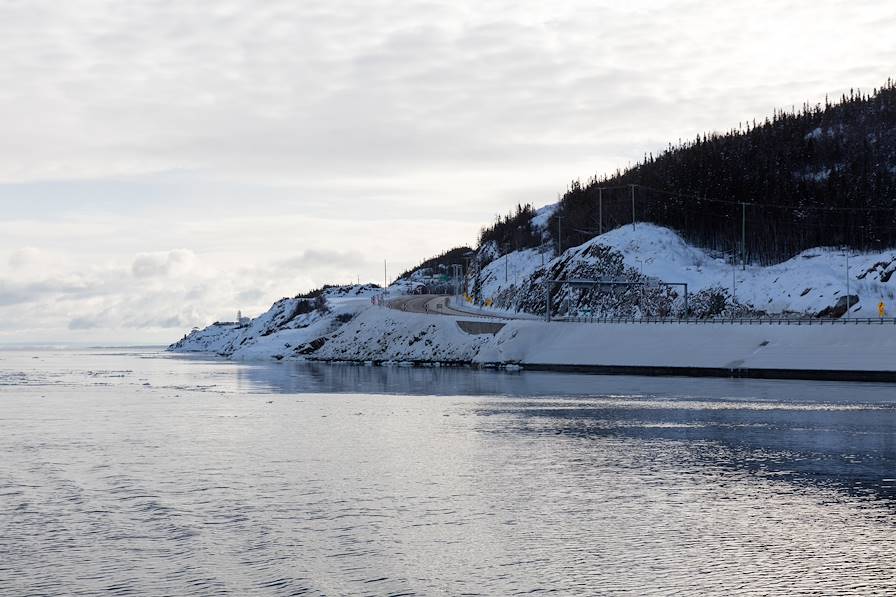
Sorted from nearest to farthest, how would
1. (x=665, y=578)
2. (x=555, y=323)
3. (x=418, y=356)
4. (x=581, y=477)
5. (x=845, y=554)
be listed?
1. (x=665, y=578)
2. (x=845, y=554)
3. (x=581, y=477)
4. (x=555, y=323)
5. (x=418, y=356)

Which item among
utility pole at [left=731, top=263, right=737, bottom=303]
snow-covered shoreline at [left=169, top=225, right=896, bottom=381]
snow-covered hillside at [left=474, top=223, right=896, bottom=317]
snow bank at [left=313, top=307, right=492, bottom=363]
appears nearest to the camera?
snow-covered shoreline at [left=169, top=225, right=896, bottom=381]

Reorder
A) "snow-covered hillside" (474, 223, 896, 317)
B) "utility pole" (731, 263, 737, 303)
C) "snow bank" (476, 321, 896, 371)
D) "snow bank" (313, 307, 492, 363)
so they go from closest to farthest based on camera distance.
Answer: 1. "snow bank" (476, 321, 896, 371)
2. "snow-covered hillside" (474, 223, 896, 317)
3. "snow bank" (313, 307, 492, 363)
4. "utility pole" (731, 263, 737, 303)

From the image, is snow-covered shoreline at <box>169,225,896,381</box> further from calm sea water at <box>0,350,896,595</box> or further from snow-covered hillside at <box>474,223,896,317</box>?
calm sea water at <box>0,350,896,595</box>

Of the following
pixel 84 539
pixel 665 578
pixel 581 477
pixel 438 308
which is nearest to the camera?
pixel 665 578

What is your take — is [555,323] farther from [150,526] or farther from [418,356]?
[150,526]

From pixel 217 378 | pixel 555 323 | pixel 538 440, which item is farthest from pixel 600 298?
pixel 538 440

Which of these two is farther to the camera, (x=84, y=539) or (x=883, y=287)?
(x=883, y=287)

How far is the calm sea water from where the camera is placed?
2166 centimetres

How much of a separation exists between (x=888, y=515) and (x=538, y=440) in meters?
20.0

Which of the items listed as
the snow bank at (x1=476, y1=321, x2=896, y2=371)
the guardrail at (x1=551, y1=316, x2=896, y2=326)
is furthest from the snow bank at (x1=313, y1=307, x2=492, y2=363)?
the guardrail at (x1=551, y1=316, x2=896, y2=326)

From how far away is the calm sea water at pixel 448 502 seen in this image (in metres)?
21.7

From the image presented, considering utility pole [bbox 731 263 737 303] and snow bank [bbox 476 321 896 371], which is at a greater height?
utility pole [bbox 731 263 737 303]

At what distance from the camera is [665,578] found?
2134cm

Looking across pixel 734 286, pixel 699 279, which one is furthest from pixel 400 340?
pixel 734 286
